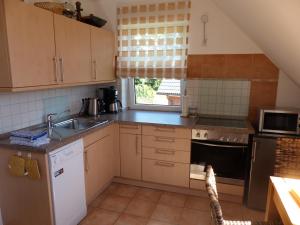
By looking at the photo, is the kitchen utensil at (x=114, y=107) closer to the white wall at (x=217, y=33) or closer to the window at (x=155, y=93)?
the window at (x=155, y=93)

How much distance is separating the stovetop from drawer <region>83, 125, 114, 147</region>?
0.99 metres

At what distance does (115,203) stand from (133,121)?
35.5 inches

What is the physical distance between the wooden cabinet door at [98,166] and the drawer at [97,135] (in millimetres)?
37

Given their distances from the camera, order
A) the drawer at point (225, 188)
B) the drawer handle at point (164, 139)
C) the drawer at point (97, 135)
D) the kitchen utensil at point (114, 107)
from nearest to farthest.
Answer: the drawer at point (97, 135)
the drawer at point (225, 188)
the drawer handle at point (164, 139)
the kitchen utensil at point (114, 107)

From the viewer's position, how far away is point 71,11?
231 cm

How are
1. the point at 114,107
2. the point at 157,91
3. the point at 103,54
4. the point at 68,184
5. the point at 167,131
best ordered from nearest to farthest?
1. the point at 68,184
2. the point at 167,131
3. the point at 103,54
4. the point at 114,107
5. the point at 157,91

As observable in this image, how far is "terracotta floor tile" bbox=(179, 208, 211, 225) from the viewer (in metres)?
2.18

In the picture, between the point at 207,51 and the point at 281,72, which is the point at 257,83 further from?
the point at 207,51

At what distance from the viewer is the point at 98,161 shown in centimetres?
244

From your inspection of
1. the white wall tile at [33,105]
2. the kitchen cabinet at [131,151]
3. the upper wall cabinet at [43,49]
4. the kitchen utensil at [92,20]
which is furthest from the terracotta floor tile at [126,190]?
the kitchen utensil at [92,20]

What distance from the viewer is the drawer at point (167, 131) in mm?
2488

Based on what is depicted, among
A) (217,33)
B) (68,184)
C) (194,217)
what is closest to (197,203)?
(194,217)

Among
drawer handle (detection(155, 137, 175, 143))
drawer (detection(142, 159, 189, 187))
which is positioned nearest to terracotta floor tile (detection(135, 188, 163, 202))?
drawer (detection(142, 159, 189, 187))

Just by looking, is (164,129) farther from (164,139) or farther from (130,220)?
(130,220)
